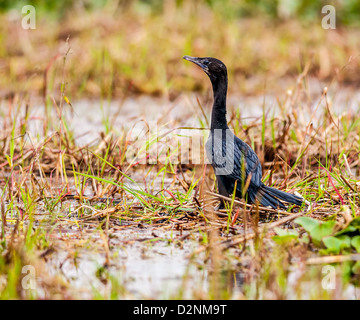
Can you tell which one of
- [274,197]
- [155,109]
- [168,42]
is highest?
[168,42]

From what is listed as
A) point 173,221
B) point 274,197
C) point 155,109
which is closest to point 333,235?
point 274,197

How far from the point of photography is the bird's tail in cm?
381

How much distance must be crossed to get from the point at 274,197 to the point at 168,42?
5.19m

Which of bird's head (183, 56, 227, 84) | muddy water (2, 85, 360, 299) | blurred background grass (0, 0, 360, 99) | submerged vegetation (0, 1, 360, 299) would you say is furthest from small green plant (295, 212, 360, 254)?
blurred background grass (0, 0, 360, 99)

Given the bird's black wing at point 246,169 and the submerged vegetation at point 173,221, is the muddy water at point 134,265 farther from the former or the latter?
the bird's black wing at point 246,169

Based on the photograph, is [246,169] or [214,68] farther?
[214,68]

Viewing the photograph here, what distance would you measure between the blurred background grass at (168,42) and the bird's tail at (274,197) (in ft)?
11.8

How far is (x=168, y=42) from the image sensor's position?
28.7 feet

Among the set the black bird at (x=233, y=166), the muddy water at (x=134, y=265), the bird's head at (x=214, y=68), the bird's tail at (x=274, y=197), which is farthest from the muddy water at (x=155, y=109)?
the muddy water at (x=134, y=265)

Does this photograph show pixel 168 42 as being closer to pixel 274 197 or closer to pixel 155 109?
pixel 155 109

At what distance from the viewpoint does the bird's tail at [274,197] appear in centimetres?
381

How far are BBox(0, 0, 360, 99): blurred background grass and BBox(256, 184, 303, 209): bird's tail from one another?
3611 mm

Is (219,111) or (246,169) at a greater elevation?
(219,111)

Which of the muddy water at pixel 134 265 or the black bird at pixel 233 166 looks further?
the black bird at pixel 233 166
